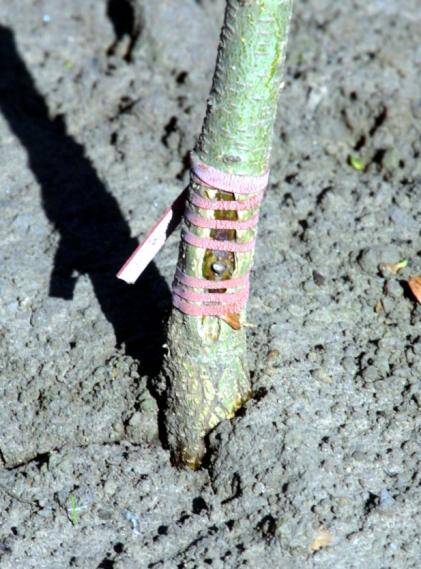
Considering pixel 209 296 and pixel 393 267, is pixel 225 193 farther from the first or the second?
pixel 393 267

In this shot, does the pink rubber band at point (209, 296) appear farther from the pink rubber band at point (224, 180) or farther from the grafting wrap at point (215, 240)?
the pink rubber band at point (224, 180)

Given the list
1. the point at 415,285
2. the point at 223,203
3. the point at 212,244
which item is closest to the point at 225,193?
the point at 223,203

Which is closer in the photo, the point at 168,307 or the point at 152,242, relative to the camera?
the point at 152,242

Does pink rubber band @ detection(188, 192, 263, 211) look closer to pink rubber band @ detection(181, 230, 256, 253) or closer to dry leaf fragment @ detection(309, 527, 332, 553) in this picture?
pink rubber band @ detection(181, 230, 256, 253)

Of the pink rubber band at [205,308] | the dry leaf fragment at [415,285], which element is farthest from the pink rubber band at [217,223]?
the dry leaf fragment at [415,285]

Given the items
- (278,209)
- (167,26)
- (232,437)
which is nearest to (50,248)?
(278,209)

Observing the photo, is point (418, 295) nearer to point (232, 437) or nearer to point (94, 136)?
point (232, 437)

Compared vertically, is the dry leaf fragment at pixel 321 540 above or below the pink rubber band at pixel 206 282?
below

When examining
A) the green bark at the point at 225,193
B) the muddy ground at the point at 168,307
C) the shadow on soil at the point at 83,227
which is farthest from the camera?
the shadow on soil at the point at 83,227
